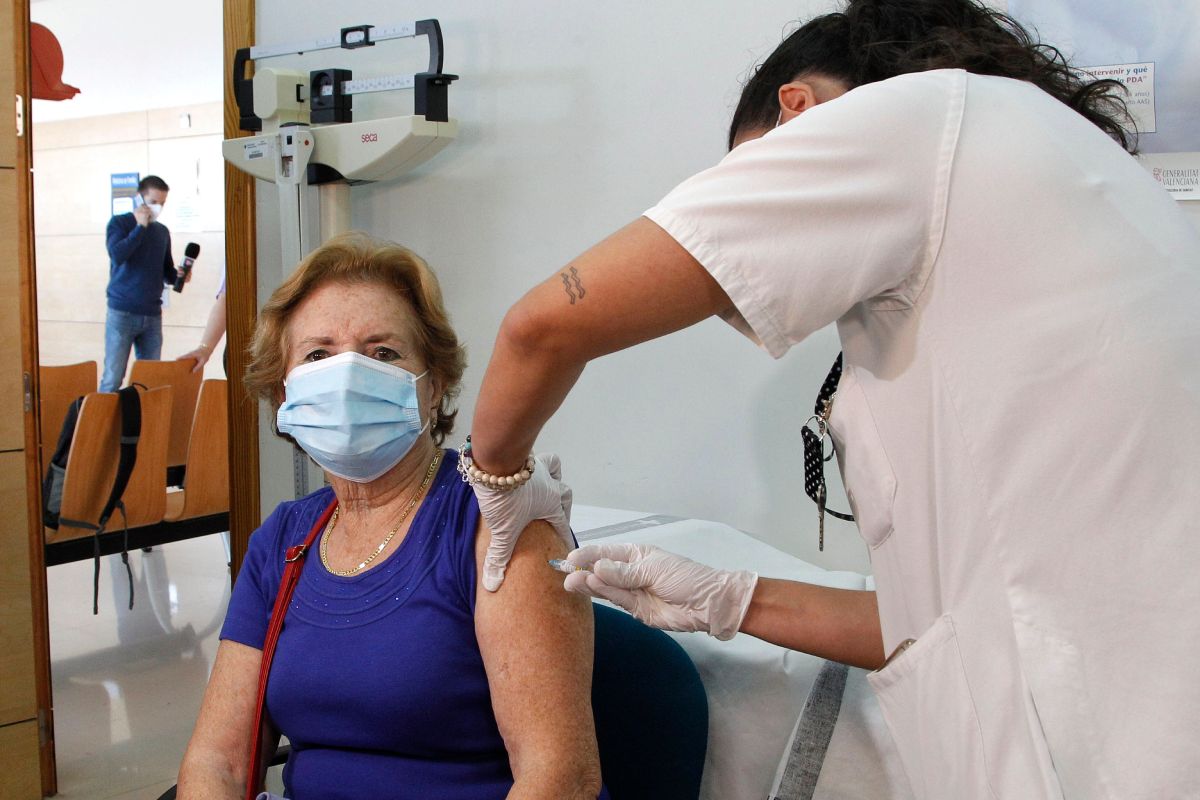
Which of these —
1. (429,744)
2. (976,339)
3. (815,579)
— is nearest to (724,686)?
(815,579)

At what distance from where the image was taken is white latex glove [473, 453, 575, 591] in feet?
3.99

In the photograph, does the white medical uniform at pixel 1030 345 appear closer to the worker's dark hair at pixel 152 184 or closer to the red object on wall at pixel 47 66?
the red object on wall at pixel 47 66

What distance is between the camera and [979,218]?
0.88m

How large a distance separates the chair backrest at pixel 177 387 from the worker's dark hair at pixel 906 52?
2918 millimetres

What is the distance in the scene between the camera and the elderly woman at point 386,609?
132 centimetres

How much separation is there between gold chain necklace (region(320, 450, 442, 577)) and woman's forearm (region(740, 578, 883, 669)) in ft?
1.74

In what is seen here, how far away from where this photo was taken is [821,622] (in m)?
1.36

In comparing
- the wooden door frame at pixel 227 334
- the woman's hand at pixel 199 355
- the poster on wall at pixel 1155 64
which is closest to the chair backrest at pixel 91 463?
the wooden door frame at pixel 227 334

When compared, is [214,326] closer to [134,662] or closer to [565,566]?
[134,662]

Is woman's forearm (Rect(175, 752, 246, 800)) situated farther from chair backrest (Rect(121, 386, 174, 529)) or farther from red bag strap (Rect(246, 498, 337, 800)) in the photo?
chair backrest (Rect(121, 386, 174, 529))

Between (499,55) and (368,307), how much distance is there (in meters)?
1.13

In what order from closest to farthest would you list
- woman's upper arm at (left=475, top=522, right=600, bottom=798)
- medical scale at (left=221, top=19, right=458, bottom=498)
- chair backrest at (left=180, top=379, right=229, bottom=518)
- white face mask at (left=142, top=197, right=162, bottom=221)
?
woman's upper arm at (left=475, top=522, right=600, bottom=798) < medical scale at (left=221, top=19, right=458, bottom=498) < white face mask at (left=142, top=197, right=162, bottom=221) < chair backrest at (left=180, top=379, right=229, bottom=518)

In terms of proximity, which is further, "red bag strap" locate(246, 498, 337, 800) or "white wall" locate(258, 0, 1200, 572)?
"white wall" locate(258, 0, 1200, 572)

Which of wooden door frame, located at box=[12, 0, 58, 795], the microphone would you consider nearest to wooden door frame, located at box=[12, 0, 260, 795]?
wooden door frame, located at box=[12, 0, 58, 795]
